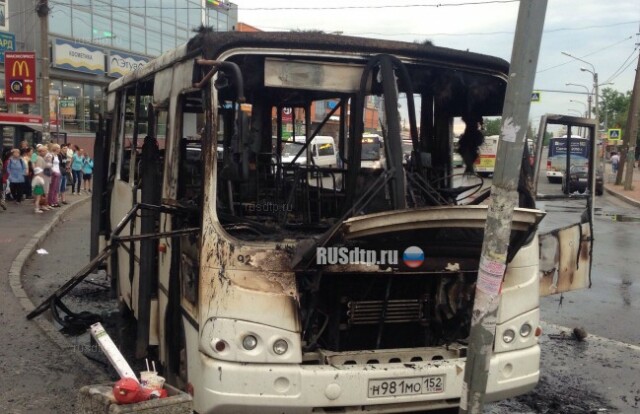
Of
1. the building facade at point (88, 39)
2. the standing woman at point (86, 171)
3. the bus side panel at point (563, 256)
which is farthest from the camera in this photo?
the building facade at point (88, 39)

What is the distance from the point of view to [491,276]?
11.0 ft

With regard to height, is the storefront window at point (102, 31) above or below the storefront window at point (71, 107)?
above

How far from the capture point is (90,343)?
6.75m

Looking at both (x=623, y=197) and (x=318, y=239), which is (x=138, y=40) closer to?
(x=623, y=197)

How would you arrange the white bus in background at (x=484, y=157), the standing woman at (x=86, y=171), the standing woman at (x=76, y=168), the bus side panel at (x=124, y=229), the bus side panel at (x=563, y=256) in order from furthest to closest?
the standing woman at (x=86, y=171)
the standing woman at (x=76, y=168)
the bus side panel at (x=124, y=229)
the bus side panel at (x=563, y=256)
the white bus in background at (x=484, y=157)

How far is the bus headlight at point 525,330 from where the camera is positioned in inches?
173

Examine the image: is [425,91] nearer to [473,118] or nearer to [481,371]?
[473,118]

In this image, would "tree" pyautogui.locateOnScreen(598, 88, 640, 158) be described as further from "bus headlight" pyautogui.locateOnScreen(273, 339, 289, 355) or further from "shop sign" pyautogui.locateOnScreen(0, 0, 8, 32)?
"bus headlight" pyautogui.locateOnScreen(273, 339, 289, 355)

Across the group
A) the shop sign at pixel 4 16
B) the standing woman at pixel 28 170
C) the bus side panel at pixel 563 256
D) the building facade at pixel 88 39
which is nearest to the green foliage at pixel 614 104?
the building facade at pixel 88 39

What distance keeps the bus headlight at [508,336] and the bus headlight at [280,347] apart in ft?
4.90

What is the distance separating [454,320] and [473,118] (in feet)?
5.70

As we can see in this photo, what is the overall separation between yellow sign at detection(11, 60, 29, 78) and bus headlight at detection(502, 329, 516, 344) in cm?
1727

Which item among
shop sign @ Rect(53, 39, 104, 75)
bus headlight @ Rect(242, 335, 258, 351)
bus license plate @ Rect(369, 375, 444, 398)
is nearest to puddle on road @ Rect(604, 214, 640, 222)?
bus license plate @ Rect(369, 375, 444, 398)

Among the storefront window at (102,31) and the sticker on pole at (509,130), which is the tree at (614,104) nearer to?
the storefront window at (102,31)
